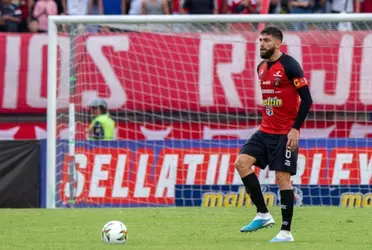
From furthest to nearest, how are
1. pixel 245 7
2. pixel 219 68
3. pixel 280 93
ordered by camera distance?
pixel 245 7
pixel 219 68
pixel 280 93

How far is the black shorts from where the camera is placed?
10141 millimetres

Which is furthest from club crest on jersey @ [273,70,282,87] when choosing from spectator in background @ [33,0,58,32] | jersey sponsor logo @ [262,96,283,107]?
spectator in background @ [33,0,58,32]

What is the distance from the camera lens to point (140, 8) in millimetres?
18906

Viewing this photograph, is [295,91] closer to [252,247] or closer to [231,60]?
[252,247]

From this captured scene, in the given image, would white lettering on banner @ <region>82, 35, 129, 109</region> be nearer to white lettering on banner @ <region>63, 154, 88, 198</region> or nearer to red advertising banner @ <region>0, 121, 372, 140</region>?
red advertising banner @ <region>0, 121, 372, 140</region>

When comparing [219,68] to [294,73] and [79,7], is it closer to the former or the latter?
[79,7]

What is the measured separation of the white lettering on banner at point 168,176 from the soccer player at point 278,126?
5.79 m

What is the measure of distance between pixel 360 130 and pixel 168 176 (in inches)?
124

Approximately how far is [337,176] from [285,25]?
263 centimetres

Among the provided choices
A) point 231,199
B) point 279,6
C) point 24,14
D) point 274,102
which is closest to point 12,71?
point 24,14

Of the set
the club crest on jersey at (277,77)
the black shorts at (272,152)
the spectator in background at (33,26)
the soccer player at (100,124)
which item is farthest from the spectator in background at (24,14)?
the club crest on jersey at (277,77)

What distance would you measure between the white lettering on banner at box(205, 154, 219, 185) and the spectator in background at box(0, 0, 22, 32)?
4963 millimetres

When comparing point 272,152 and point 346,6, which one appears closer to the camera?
point 272,152

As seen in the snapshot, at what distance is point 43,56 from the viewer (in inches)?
714
